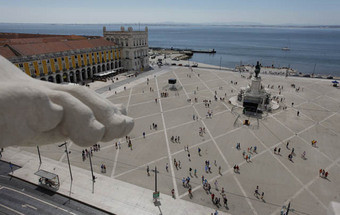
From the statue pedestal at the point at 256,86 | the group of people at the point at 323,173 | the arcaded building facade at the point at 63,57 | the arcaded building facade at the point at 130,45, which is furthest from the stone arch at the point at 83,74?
the group of people at the point at 323,173

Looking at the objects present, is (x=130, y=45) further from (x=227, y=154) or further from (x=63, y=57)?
(x=227, y=154)

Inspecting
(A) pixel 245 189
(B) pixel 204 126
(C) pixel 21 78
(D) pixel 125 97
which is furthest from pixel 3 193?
(D) pixel 125 97

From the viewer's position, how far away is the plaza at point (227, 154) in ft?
60.3

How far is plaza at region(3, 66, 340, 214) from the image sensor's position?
18.4 m

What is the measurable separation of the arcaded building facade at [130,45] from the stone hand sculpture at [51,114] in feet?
202

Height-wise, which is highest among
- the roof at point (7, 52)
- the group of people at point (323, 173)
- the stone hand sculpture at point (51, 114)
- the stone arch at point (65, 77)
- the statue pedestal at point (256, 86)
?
the stone hand sculpture at point (51, 114)

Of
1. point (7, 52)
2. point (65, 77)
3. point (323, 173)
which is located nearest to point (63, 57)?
point (65, 77)

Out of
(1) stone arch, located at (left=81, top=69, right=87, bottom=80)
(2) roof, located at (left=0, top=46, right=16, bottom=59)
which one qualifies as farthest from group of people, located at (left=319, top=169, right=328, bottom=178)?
(1) stone arch, located at (left=81, top=69, right=87, bottom=80)

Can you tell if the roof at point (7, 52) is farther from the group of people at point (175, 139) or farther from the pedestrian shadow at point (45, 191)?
the group of people at point (175, 139)

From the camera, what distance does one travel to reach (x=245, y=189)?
62.3 feet

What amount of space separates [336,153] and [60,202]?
27540mm

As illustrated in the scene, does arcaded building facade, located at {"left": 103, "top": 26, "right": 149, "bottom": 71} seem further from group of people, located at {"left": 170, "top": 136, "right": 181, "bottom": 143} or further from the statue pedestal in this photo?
group of people, located at {"left": 170, "top": 136, "right": 181, "bottom": 143}

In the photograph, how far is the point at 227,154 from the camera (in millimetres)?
24219

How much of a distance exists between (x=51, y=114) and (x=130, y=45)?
63256 millimetres
